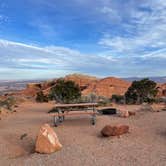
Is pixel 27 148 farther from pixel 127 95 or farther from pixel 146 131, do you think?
pixel 127 95

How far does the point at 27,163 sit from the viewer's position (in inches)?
299

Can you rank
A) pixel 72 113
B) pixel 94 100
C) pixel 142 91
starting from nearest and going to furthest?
1. pixel 72 113
2. pixel 142 91
3. pixel 94 100

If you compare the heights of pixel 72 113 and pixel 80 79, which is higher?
pixel 80 79

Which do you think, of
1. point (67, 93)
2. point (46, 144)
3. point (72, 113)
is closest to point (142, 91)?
point (67, 93)

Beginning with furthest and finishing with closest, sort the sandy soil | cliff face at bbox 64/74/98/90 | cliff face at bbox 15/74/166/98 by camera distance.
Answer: cliff face at bbox 64/74/98/90
cliff face at bbox 15/74/166/98
the sandy soil

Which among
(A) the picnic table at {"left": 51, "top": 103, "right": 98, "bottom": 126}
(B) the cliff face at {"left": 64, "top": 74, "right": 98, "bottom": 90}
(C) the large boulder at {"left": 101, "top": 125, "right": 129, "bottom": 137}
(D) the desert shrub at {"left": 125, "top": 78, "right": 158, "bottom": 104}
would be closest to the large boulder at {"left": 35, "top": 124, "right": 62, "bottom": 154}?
(C) the large boulder at {"left": 101, "top": 125, "right": 129, "bottom": 137}

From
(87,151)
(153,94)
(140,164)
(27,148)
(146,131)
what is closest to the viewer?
(140,164)

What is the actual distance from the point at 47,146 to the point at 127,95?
1724cm

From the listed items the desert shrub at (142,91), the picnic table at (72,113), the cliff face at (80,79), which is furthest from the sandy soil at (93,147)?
the cliff face at (80,79)

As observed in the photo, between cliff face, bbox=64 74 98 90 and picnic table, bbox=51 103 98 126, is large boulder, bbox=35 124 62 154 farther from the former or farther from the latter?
cliff face, bbox=64 74 98 90

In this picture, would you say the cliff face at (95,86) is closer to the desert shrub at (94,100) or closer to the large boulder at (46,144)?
the desert shrub at (94,100)

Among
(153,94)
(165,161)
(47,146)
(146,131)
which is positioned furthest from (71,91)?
(165,161)

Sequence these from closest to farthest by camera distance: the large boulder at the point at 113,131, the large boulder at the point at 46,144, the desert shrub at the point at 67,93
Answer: the large boulder at the point at 46,144, the large boulder at the point at 113,131, the desert shrub at the point at 67,93

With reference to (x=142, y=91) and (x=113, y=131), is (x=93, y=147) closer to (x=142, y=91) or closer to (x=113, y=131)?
(x=113, y=131)
